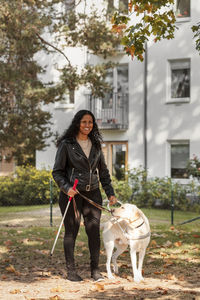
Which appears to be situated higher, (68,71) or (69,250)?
(68,71)

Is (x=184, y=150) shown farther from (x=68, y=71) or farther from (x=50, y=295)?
(x=50, y=295)

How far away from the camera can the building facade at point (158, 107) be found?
2111 cm

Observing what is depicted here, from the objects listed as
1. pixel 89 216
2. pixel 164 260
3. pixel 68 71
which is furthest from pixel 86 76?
pixel 89 216

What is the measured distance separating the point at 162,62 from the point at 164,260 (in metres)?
14.5

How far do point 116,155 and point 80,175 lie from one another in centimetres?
1651

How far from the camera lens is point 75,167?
6.46 metres

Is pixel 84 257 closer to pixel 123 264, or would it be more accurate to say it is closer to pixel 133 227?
pixel 123 264

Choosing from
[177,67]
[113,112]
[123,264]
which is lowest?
[123,264]

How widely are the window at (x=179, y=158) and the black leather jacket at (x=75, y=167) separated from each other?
15157mm

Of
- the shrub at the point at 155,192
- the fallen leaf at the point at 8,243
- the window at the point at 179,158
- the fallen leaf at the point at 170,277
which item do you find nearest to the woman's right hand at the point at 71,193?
the fallen leaf at the point at 170,277

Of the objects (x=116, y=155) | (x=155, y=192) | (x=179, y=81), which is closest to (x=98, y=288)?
(x=155, y=192)

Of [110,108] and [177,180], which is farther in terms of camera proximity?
[110,108]

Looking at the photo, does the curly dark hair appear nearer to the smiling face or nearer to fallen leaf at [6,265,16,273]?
the smiling face

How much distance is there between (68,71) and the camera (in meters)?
18.2
